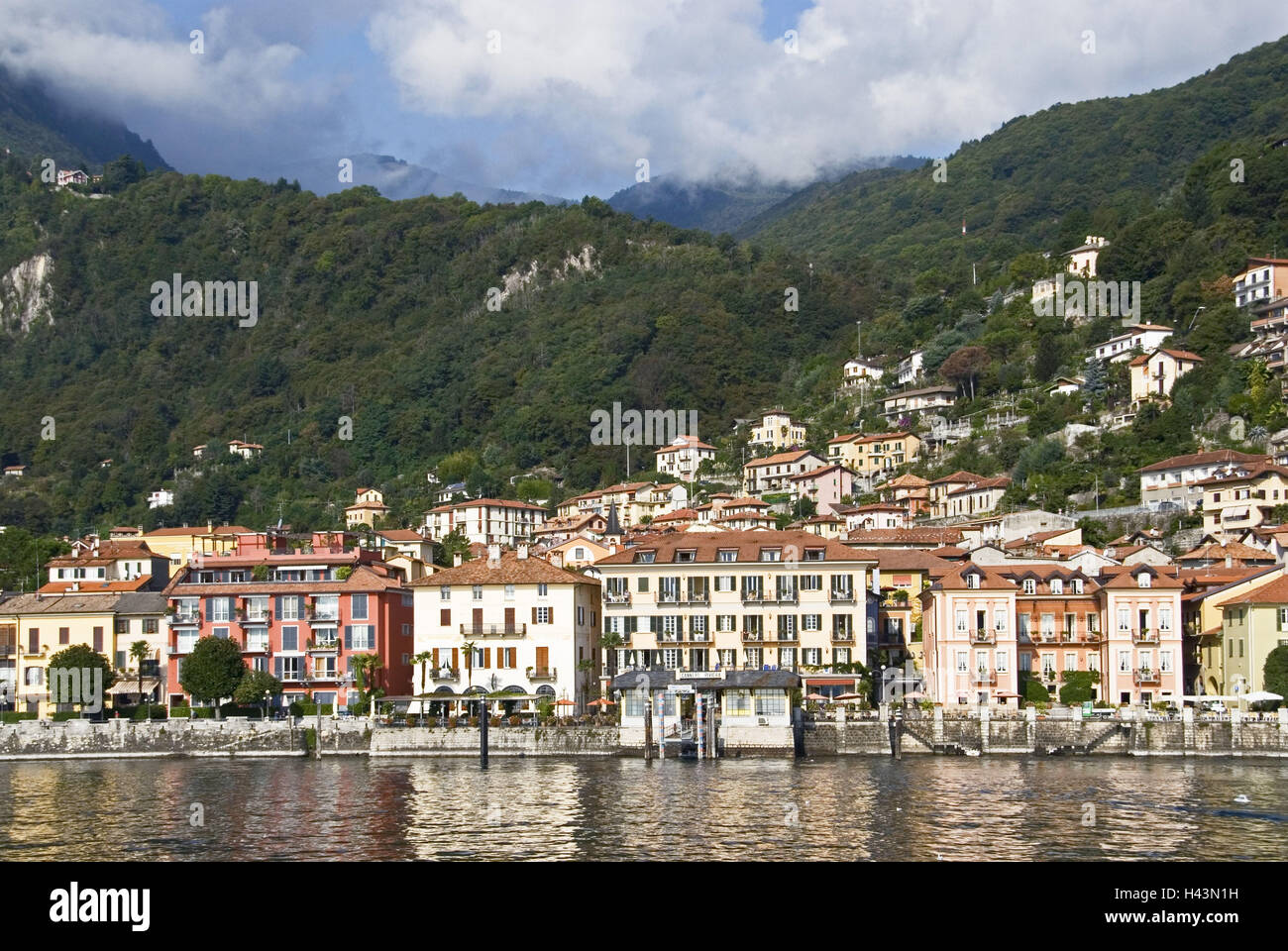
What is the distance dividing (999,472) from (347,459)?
89.2 m

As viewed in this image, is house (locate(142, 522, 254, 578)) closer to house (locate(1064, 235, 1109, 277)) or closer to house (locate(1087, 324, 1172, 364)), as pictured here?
house (locate(1087, 324, 1172, 364))

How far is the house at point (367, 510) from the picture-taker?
163000 mm

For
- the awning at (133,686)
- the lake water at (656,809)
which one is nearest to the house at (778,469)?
the awning at (133,686)

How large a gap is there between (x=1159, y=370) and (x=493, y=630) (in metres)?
79.9

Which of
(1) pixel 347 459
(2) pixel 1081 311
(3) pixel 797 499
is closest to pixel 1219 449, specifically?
(3) pixel 797 499

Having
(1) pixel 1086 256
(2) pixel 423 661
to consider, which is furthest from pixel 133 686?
(1) pixel 1086 256

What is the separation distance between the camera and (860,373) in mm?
182375

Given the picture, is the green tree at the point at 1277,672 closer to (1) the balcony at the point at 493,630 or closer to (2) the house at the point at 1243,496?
(1) the balcony at the point at 493,630

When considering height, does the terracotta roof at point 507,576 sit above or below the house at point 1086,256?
below

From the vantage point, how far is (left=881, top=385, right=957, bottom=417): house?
529 feet

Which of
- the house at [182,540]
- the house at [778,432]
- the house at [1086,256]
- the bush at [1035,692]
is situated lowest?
the bush at [1035,692]

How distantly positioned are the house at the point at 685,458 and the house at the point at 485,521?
19339 mm

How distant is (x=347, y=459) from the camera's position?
19500cm

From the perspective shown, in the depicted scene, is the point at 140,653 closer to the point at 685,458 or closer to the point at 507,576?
the point at 507,576
